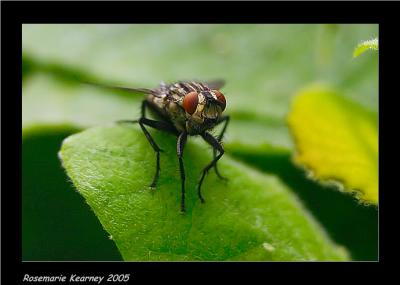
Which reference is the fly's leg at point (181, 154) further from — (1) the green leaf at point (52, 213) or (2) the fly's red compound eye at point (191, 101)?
(1) the green leaf at point (52, 213)

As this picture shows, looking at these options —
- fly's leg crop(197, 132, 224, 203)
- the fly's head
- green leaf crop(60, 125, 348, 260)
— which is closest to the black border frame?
green leaf crop(60, 125, 348, 260)

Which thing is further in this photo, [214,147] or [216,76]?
[216,76]

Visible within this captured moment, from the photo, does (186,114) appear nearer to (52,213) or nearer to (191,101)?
(191,101)

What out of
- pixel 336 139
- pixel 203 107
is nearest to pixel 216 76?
pixel 336 139

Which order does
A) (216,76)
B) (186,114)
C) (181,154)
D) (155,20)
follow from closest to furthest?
(181,154) → (186,114) → (155,20) → (216,76)

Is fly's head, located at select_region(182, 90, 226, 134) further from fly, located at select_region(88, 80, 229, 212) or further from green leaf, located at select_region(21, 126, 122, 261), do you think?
green leaf, located at select_region(21, 126, 122, 261)
